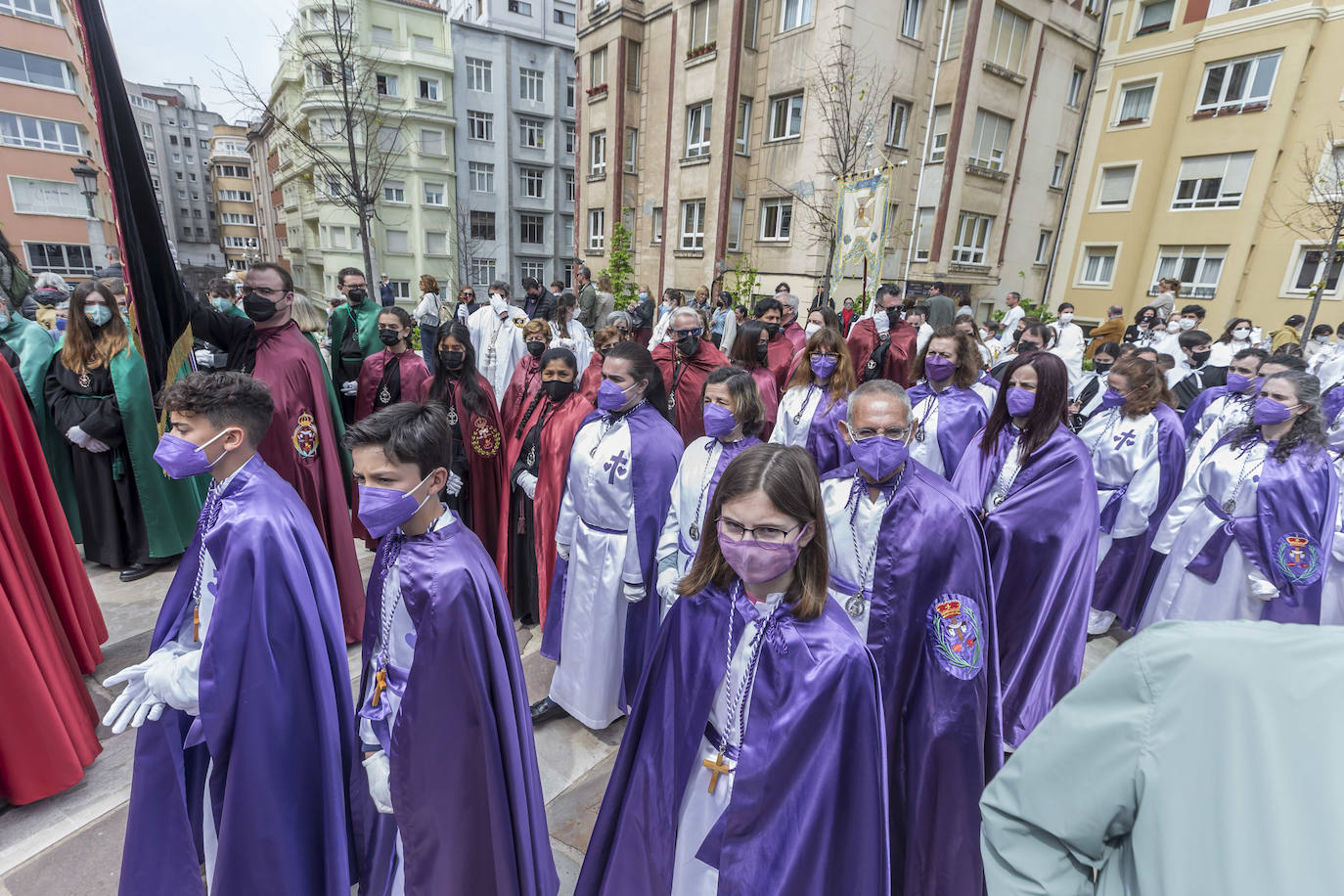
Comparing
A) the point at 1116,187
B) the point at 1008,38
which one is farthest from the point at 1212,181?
the point at 1008,38

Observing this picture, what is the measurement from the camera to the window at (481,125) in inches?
1378

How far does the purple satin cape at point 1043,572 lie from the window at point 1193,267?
23945 millimetres

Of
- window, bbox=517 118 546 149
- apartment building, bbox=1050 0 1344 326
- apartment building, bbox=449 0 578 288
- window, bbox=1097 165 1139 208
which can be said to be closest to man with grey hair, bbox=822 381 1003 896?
apartment building, bbox=1050 0 1344 326

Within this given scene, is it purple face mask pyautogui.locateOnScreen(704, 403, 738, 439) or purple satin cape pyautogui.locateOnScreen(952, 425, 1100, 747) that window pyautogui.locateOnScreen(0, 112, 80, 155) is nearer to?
purple face mask pyautogui.locateOnScreen(704, 403, 738, 439)

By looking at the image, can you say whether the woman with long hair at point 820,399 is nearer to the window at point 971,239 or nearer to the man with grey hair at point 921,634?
the man with grey hair at point 921,634

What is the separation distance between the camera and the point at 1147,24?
2250cm

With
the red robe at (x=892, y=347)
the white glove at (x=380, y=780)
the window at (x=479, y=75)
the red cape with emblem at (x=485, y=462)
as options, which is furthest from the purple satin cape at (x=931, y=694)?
the window at (x=479, y=75)

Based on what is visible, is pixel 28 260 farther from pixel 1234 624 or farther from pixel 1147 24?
pixel 1147 24

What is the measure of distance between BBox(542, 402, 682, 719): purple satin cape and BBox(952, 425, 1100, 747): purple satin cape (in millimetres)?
1869

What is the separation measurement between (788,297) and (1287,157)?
19568 millimetres

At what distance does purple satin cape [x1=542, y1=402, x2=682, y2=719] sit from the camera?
3.64 m

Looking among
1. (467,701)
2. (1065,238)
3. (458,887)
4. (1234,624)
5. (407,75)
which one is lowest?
(458,887)

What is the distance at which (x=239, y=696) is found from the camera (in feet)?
6.72

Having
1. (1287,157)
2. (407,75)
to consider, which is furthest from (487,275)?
(1287,157)
